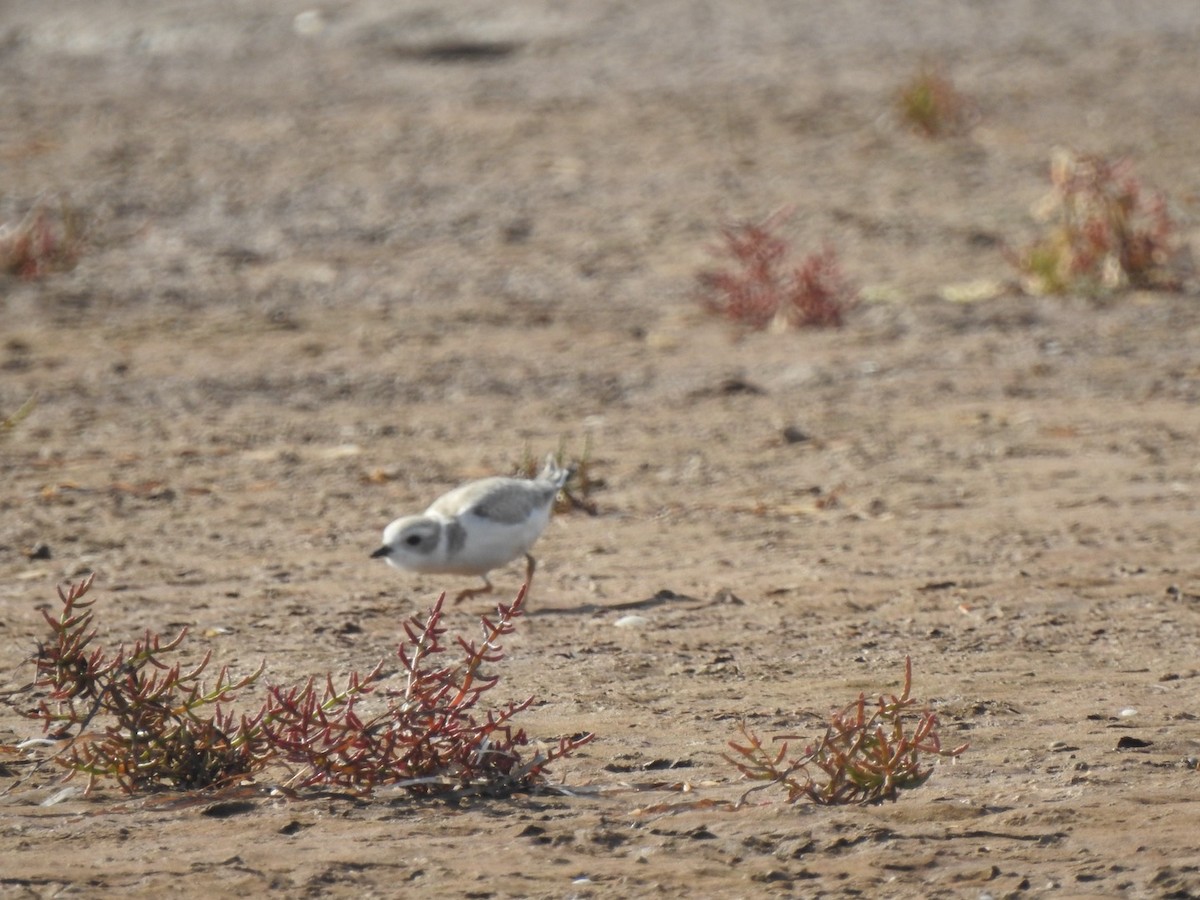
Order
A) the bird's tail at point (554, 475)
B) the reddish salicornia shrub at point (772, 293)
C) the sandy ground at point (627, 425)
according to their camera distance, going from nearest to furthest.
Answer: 1. the sandy ground at point (627, 425)
2. the bird's tail at point (554, 475)
3. the reddish salicornia shrub at point (772, 293)

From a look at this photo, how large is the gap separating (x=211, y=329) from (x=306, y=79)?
668 cm

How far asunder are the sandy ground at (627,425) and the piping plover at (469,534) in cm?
18

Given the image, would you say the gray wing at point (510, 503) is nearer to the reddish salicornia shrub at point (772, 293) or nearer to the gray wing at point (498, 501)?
the gray wing at point (498, 501)

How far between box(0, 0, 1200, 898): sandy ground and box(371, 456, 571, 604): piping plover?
18 centimetres

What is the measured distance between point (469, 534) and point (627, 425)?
2681 mm

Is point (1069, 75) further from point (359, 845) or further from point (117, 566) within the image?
point (359, 845)

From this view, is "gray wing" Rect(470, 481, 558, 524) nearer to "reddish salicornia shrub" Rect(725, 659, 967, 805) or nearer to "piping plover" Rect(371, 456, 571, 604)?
"piping plover" Rect(371, 456, 571, 604)

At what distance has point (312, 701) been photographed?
4.12 m

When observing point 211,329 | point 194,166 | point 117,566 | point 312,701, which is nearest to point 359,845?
point 312,701

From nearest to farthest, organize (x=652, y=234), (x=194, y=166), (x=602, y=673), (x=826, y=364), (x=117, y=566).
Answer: (x=602, y=673), (x=117, y=566), (x=826, y=364), (x=652, y=234), (x=194, y=166)

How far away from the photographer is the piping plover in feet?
19.1

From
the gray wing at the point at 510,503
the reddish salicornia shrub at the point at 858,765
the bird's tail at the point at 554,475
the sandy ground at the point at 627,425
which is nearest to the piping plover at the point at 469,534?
the gray wing at the point at 510,503

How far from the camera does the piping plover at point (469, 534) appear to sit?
5828 millimetres

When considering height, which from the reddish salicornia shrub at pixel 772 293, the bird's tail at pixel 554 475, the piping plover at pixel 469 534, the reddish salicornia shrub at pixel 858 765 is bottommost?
the reddish salicornia shrub at pixel 858 765
